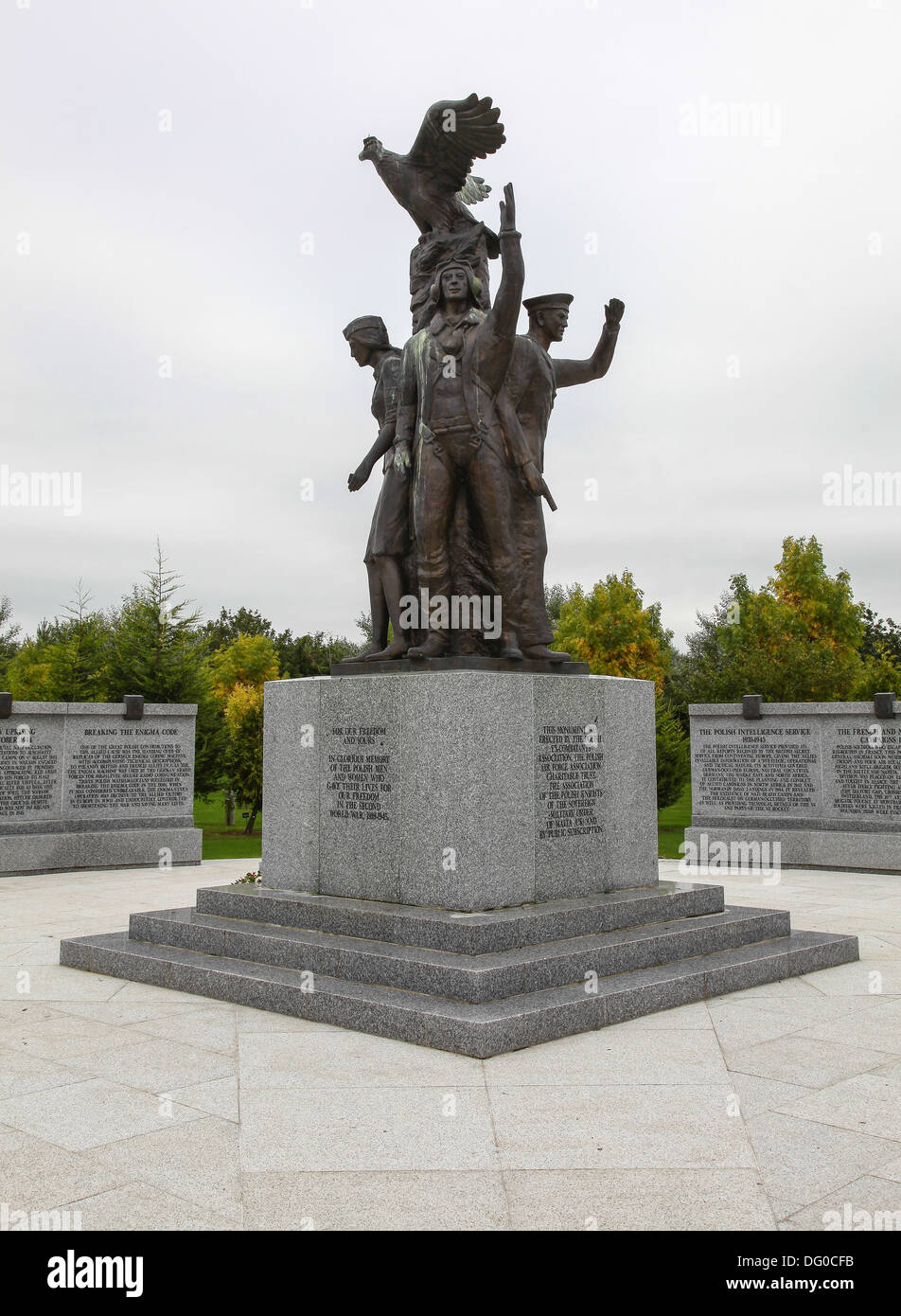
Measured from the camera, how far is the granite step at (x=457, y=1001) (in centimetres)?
504

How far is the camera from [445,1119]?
4.05 meters

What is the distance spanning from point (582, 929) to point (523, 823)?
0.72 meters

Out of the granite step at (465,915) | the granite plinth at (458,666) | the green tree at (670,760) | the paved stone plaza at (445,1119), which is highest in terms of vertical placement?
the granite plinth at (458,666)

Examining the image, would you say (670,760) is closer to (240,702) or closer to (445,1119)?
(240,702)

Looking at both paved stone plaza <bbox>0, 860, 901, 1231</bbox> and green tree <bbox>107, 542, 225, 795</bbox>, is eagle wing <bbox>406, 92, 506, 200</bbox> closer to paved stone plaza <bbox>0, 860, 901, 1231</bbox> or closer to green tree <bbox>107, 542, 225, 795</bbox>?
paved stone plaza <bbox>0, 860, 901, 1231</bbox>

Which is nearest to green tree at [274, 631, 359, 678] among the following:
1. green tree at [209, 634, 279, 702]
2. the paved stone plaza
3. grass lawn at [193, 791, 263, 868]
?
green tree at [209, 634, 279, 702]

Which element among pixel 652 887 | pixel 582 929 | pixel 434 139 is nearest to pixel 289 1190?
pixel 582 929

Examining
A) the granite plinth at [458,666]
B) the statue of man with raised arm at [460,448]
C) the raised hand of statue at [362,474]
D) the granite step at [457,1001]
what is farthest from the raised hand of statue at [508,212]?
the granite step at [457,1001]

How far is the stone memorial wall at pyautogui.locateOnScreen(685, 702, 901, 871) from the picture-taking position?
524 inches

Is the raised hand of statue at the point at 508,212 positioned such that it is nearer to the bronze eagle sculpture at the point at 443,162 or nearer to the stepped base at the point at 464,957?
the bronze eagle sculpture at the point at 443,162

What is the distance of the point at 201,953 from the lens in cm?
672

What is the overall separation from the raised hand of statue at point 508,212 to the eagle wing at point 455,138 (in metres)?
1.29

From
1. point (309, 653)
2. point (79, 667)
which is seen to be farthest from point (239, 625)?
point (79, 667)

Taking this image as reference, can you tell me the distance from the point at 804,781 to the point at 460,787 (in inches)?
353
